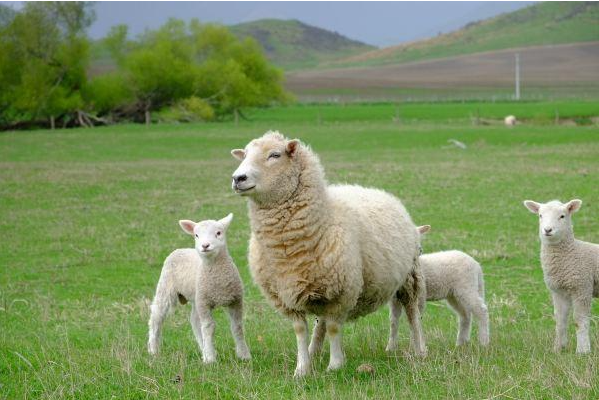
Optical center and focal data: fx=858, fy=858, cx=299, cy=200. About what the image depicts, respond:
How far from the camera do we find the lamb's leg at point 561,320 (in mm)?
8273

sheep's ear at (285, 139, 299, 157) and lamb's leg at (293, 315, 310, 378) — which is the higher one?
sheep's ear at (285, 139, 299, 157)

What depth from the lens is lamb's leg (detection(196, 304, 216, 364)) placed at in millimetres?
7895

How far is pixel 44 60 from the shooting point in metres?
66.6

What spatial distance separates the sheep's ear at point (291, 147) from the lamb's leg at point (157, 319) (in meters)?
2.24

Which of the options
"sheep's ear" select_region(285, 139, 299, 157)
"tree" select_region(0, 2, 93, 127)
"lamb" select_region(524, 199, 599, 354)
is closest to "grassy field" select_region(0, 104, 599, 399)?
"lamb" select_region(524, 199, 599, 354)

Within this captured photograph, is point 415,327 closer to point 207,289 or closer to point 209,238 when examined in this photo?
point 207,289

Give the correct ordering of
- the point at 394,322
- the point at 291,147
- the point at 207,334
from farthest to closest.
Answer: the point at 394,322
the point at 207,334
the point at 291,147

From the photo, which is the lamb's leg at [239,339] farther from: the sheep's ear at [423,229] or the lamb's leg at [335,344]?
the sheep's ear at [423,229]

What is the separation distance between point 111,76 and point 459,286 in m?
64.0

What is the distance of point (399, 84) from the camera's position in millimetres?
158625

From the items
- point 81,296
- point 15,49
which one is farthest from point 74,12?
point 81,296

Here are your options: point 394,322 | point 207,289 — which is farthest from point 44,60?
Answer: point 394,322

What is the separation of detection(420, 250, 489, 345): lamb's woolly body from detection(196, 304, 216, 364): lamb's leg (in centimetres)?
253

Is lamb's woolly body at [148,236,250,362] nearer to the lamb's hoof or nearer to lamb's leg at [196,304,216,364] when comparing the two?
lamb's leg at [196,304,216,364]
